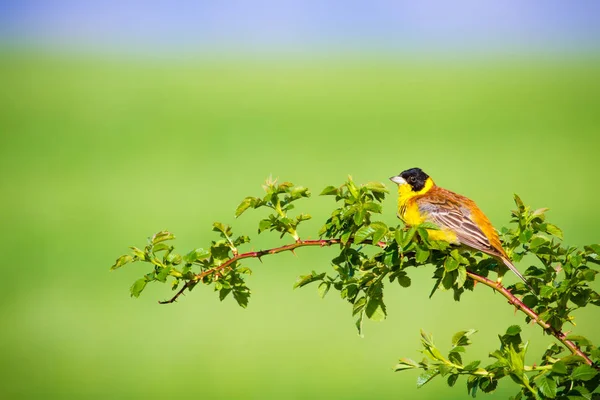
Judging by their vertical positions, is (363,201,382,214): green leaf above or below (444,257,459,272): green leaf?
above

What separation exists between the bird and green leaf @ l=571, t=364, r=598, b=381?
921mm

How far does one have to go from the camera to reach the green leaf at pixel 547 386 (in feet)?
5.39

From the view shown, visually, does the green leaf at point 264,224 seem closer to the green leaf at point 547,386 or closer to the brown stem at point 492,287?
the brown stem at point 492,287

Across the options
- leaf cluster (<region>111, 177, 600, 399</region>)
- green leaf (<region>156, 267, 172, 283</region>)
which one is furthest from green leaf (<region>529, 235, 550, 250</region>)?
green leaf (<region>156, 267, 172, 283</region>)

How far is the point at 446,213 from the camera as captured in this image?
3.14 meters

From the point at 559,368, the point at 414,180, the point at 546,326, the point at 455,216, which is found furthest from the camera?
the point at 414,180

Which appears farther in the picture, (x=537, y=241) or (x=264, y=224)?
(x=264, y=224)

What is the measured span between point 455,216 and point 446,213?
5 cm

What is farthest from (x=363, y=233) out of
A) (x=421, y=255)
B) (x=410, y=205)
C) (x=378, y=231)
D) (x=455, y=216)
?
(x=410, y=205)

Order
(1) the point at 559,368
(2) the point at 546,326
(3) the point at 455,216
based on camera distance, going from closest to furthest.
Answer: (1) the point at 559,368 → (2) the point at 546,326 → (3) the point at 455,216

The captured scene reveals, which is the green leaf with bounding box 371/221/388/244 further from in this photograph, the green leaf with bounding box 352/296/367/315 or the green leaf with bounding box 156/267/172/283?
the green leaf with bounding box 156/267/172/283

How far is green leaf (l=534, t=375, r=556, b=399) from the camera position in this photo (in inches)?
64.7

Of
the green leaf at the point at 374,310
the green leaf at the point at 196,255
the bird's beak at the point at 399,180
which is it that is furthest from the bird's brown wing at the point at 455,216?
the green leaf at the point at 196,255

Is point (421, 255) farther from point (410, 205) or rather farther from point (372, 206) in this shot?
point (410, 205)
